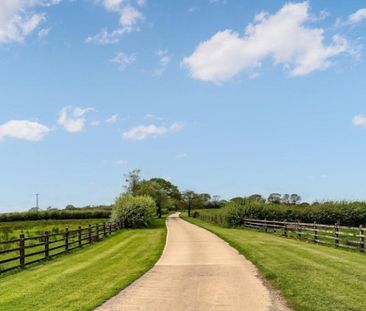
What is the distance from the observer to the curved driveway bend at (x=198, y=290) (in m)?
9.51

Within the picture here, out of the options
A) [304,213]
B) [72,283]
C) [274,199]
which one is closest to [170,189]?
[274,199]

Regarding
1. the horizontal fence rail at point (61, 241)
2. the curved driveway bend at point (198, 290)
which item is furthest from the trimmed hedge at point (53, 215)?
the curved driveway bend at point (198, 290)

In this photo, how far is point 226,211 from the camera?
49750mm

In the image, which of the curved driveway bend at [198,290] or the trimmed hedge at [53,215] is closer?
the curved driveway bend at [198,290]

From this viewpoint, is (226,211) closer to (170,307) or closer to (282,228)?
(282,228)

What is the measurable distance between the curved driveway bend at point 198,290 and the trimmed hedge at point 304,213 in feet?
90.7

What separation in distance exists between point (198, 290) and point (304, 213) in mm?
36234

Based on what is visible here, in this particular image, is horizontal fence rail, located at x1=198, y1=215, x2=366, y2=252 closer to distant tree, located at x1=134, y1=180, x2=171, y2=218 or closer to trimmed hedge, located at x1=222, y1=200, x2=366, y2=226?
trimmed hedge, located at x1=222, y1=200, x2=366, y2=226

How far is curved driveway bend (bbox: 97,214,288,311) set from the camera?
9.51 metres

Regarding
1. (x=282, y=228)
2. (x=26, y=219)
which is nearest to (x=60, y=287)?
(x=282, y=228)

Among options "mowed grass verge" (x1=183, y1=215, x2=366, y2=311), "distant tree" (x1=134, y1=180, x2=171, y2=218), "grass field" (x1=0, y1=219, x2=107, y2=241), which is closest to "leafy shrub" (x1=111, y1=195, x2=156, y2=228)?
"grass field" (x1=0, y1=219, x2=107, y2=241)

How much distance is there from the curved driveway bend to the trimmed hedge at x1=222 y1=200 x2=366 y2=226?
27.7 meters

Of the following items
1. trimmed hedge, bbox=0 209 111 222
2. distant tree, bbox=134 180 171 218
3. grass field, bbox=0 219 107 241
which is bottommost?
grass field, bbox=0 219 107 241

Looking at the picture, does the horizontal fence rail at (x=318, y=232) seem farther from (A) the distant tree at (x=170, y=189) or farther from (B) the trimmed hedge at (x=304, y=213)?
(A) the distant tree at (x=170, y=189)
